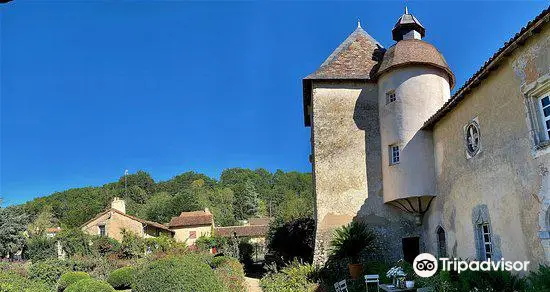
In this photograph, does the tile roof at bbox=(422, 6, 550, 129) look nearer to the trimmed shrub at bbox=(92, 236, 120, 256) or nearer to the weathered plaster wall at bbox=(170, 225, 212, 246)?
the trimmed shrub at bbox=(92, 236, 120, 256)

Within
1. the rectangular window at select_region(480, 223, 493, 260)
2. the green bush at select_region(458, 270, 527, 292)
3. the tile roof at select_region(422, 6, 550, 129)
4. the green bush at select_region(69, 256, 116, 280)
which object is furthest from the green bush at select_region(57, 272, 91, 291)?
the tile roof at select_region(422, 6, 550, 129)

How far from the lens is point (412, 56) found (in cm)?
1581

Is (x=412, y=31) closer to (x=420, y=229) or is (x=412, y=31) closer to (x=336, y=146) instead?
(x=336, y=146)

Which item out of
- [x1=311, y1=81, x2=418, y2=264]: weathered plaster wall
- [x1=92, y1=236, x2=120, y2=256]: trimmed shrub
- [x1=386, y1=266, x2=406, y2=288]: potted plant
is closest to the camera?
[x1=386, y1=266, x2=406, y2=288]: potted plant

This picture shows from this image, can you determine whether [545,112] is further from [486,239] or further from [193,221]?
[193,221]

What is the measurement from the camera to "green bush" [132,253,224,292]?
11.0m

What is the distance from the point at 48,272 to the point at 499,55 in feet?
68.3

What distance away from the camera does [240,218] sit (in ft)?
247

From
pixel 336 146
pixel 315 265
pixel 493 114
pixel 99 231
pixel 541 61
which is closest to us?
pixel 541 61

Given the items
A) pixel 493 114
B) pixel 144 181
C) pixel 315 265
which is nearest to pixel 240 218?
pixel 144 181

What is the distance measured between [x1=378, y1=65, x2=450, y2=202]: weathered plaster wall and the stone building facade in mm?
41

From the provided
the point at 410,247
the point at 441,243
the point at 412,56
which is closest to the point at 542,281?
the point at 441,243

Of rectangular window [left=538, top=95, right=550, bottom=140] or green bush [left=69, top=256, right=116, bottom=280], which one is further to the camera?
green bush [left=69, top=256, right=116, bottom=280]

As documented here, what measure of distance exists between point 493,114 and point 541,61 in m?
2.26
